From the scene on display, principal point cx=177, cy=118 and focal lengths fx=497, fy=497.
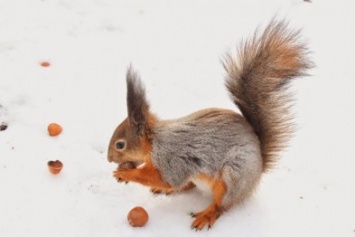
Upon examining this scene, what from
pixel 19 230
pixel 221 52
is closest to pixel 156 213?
pixel 19 230

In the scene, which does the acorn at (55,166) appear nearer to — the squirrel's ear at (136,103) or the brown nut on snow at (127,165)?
the brown nut on snow at (127,165)

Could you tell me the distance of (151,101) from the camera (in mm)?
2865

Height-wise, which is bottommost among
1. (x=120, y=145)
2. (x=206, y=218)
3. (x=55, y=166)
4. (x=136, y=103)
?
(x=206, y=218)

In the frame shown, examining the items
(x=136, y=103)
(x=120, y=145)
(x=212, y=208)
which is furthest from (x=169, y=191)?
(x=136, y=103)

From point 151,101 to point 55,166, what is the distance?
0.76 meters

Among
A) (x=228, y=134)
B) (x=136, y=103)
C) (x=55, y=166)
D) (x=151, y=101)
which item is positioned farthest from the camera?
(x=151, y=101)

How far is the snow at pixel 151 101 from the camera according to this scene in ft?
7.39

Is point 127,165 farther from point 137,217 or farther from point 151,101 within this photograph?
point 151,101

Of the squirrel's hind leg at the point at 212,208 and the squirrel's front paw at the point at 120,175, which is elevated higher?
the squirrel's front paw at the point at 120,175

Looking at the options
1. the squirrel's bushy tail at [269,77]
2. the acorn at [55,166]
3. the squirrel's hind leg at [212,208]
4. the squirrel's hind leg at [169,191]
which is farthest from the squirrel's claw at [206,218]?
the acorn at [55,166]

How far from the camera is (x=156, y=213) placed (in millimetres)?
2277

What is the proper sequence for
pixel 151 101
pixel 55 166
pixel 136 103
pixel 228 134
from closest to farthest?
pixel 136 103
pixel 228 134
pixel 55 166
pixel 151 101

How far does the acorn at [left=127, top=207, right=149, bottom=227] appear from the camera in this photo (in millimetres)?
2158

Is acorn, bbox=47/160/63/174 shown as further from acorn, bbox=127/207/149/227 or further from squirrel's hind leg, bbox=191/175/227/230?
squirrel's hind leg, bbox=191/175/227/230
